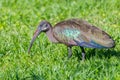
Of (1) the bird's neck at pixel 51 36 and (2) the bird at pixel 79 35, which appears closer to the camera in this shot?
(2) the bird at pixel 79 35

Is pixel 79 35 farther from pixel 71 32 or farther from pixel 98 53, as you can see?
pixel 98 53

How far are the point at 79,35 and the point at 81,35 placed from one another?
3 cm

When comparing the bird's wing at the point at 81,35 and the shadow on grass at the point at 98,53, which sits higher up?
the bird's wing at the point at 81,35

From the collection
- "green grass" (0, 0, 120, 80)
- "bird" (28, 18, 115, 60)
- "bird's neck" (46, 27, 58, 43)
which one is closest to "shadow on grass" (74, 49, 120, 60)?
"green grass" (0, 0, 120, 80)

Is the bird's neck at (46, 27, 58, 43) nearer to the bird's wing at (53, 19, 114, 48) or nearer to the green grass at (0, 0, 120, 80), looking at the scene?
the bird's wing at (53, 19, 114, 48)

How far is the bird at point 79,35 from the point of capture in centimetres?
801

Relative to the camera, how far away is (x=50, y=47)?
9.33m

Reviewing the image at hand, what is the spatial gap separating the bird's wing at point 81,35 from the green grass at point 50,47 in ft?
1.02

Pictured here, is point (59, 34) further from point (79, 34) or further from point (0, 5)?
point (0, 5)

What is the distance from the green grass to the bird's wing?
1.02 feet

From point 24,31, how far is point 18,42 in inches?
33.3

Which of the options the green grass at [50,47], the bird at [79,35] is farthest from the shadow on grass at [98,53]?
the bird at [79,35]

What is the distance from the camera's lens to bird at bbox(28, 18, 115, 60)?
26.3 feet

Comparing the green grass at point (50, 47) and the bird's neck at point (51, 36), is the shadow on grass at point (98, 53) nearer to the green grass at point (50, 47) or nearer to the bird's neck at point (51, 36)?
the green grass at point (50, 47)
